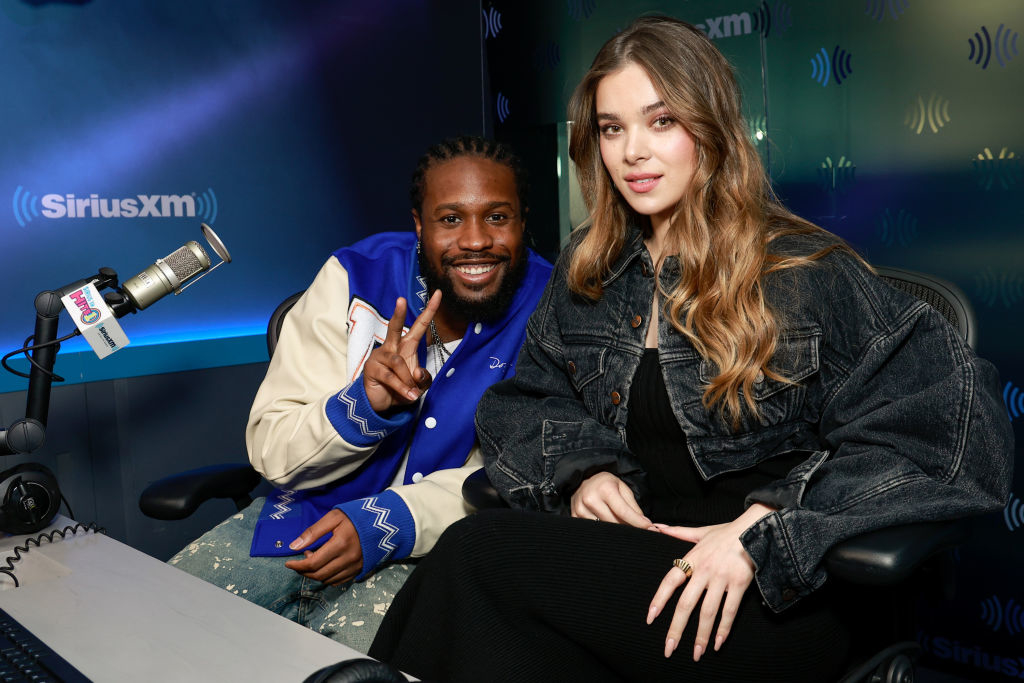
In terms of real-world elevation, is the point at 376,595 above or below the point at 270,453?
below

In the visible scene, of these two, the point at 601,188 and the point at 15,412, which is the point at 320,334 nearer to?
the point at 601,188

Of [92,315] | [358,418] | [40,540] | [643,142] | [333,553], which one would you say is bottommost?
[333,553]

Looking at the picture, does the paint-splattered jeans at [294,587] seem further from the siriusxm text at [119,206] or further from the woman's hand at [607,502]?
the siriusxm text at [119,206]

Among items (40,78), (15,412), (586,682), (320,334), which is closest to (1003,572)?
(586,682)

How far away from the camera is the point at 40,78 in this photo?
259 cm

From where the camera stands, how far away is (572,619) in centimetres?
118

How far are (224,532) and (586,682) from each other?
1.01m

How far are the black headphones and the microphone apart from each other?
35 centimetres

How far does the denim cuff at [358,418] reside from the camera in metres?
1.70

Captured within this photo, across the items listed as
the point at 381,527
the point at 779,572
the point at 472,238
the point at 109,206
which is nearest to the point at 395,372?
the point at 381,527

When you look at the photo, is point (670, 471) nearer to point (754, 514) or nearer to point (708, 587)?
point (754, 514)

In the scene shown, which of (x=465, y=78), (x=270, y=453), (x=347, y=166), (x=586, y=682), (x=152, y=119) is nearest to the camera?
(x=586, y=682)

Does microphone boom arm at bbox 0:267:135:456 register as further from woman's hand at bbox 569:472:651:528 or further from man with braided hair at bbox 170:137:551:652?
woman's hand at bbox 569:472:651:528

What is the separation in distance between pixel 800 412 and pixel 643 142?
19.9 inches
